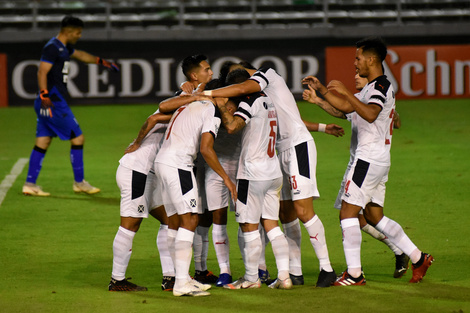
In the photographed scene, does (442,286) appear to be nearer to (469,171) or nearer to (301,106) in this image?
(469,171)

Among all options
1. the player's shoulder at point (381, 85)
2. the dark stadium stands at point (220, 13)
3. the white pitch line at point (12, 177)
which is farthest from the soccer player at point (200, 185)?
the dark stadium stands at point (220, 13)

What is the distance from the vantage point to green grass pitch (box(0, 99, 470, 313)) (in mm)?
6418

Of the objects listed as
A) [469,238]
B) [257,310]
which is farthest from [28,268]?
[469,238]

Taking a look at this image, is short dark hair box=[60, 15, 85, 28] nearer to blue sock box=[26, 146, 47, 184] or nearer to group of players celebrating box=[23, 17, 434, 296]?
blue sock box=[26, 146, 47, 184]

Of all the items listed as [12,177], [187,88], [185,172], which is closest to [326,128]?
[187,88]

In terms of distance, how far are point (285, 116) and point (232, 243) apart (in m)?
2.15

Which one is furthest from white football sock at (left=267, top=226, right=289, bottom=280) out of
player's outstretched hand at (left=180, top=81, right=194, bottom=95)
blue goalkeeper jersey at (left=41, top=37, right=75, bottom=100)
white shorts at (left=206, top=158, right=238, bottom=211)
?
blue goalkeeper jersey at (left=41, top=37, right=75, bottom=100)

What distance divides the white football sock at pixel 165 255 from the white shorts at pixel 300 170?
1.20 metres

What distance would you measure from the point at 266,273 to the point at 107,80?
594 inches

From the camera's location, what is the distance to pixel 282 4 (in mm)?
25203

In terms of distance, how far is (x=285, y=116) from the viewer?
282 inches

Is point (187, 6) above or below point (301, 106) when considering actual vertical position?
above

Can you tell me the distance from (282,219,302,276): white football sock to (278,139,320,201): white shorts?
0.33m

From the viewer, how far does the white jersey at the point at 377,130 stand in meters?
6.91
